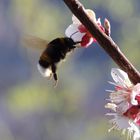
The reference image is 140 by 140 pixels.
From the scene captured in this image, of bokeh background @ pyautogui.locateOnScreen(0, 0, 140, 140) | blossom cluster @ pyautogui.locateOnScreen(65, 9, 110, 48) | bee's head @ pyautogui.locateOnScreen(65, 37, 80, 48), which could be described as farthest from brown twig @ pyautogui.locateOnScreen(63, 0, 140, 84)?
bokeh background @ pyautogui.locateOnScreen(0, 0, 140, 140)

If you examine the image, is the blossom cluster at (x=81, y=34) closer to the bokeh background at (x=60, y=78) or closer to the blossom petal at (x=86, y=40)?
the blossom petal at (x=86, y=40)

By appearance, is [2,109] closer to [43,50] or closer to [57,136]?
[57,136]

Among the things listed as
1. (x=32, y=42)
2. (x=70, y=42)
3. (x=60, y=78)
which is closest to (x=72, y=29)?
(x=70, y=42)

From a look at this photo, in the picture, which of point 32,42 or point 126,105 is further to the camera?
point 32,42

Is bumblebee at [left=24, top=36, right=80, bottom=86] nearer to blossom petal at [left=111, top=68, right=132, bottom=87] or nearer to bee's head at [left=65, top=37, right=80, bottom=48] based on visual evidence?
bee's head at [left=65, top=37, right=80, bottom=48]

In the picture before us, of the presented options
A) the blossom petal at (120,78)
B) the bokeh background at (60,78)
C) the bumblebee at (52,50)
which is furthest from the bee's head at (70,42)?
the bokeh background at (60,78)

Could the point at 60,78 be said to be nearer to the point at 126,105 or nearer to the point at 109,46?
the point at 126,105
